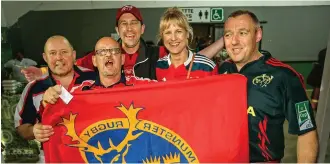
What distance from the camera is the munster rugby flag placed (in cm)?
160

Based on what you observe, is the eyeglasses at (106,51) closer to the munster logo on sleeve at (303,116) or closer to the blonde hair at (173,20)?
the blonde hair at (173,20)

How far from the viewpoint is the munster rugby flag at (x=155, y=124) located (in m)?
1.60

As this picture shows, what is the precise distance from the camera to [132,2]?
247 centimetres

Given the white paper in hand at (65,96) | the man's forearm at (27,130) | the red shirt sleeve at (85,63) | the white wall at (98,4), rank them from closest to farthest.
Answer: the white paper in hand at (65,96) → the man's forearm at (27,130) → the red shirt sleeve at (85,63) → the white wall at (98,4)

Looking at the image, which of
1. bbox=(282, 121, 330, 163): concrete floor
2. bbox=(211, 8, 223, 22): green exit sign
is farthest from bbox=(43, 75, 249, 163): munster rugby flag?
bbox=(282, 121, 330, 163): concrete floor

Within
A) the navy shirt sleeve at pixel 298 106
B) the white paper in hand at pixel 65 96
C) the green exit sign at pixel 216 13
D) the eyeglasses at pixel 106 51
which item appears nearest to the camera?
the navy shirt sleeve at pixel 298 106

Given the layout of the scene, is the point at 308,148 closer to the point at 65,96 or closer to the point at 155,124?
the point at 155,124

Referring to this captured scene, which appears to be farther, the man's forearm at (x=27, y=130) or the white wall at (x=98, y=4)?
the white wall at (x=98, y=4)

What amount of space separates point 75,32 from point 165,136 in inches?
132

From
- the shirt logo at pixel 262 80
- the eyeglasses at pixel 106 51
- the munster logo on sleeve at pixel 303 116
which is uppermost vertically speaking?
the eyeglasses at pixel 106 51

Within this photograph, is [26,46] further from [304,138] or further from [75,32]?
[304,138]

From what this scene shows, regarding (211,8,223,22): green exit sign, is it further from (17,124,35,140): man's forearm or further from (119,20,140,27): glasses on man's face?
(17,124,35,140): man's forearm

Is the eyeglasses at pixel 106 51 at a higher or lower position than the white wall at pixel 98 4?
lower

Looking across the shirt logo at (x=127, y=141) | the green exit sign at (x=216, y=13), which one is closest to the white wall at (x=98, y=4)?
the green exit sign at (x=216, y=13)
